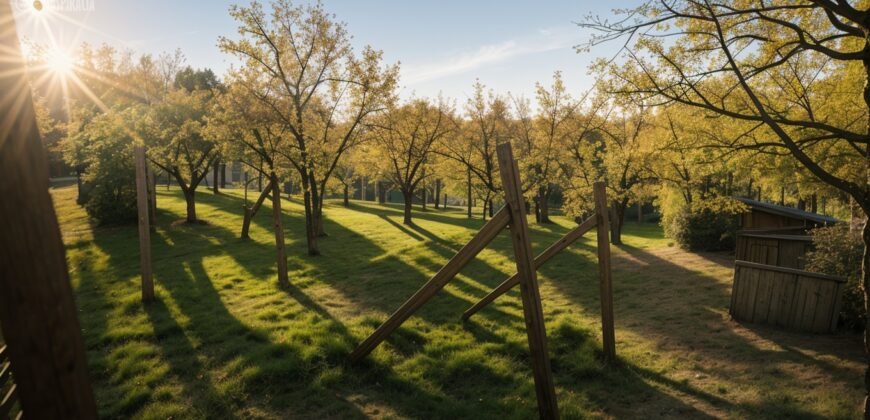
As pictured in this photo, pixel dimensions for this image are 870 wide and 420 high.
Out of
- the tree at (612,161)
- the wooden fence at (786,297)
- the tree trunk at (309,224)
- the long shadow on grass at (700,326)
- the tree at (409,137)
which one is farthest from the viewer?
the tree at (409,137)

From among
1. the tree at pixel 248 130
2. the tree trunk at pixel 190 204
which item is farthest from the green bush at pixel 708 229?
the tree trunk at pixel 190 204

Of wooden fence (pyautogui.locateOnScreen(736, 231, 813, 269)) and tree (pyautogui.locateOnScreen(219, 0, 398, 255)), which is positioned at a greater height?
tree (pyautogui.locateOnScreen(219, 0, 398, 255))

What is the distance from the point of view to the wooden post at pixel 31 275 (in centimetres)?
255

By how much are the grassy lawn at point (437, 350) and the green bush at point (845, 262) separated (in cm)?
48

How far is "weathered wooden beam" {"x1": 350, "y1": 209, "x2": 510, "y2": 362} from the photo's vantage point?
19.8 feet

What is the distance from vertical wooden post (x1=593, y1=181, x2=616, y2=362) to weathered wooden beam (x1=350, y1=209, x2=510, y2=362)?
2.89 metres

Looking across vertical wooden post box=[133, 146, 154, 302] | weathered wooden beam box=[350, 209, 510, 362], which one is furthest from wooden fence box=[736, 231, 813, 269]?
vertical wooden post box=[133, 146, 154, 302]

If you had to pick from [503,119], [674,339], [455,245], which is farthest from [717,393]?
[503,119]

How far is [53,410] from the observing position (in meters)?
2.66

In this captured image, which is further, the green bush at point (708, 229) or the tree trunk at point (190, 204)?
the tree trunk at point (190, 204)

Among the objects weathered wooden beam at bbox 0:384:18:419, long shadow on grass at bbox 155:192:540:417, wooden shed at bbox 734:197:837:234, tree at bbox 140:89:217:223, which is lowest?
long shadow on grass at bbox 155:192:540:417

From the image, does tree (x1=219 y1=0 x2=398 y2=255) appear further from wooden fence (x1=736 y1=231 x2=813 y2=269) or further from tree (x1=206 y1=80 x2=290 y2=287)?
wooden fence (x1=736 y1=231 x2=813 y2=269)

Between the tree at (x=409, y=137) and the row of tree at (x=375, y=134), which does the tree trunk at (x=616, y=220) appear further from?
the tree at (x=409, y=137)

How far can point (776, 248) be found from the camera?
539 inches
